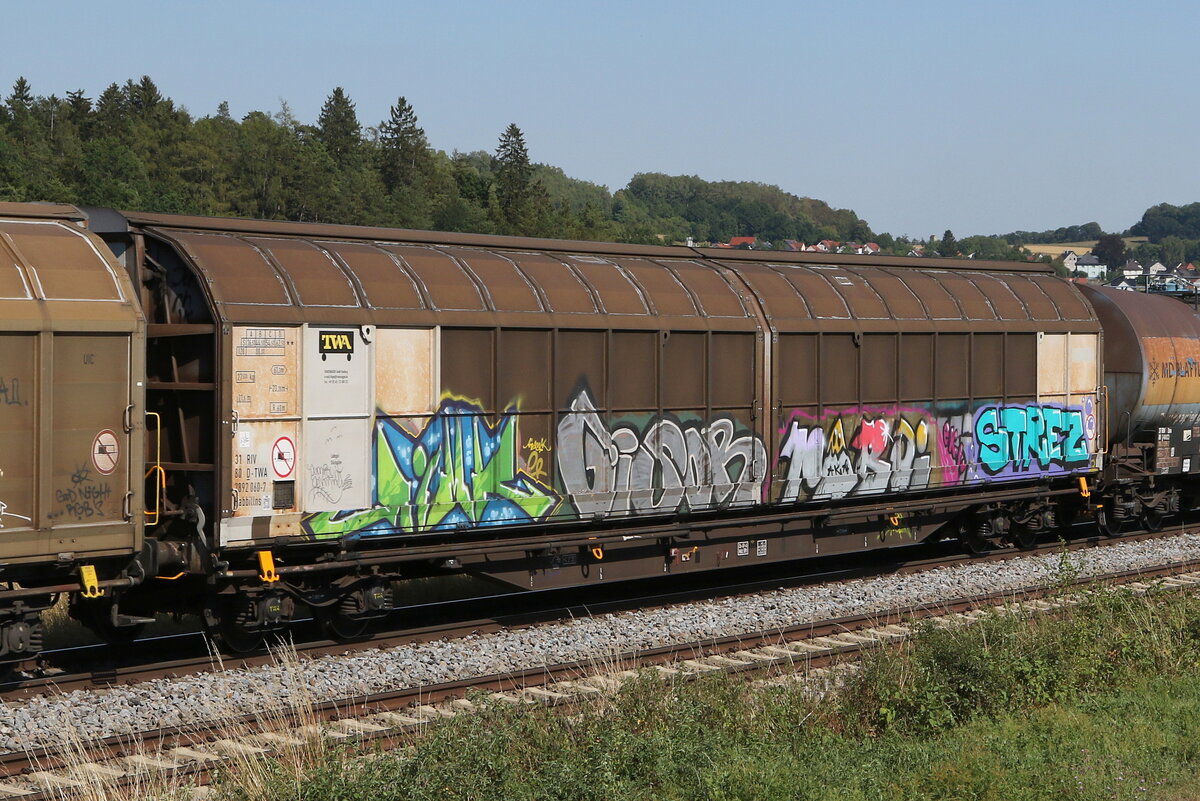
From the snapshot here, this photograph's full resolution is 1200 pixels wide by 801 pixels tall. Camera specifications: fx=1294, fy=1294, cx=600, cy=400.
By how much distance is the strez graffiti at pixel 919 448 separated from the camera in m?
16.7

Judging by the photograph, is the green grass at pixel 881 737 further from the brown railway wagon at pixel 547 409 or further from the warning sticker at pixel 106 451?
the warning sticker at pixel 106 451

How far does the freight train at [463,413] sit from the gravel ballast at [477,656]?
0.63 meters

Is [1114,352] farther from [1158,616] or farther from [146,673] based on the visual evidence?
[146,673]

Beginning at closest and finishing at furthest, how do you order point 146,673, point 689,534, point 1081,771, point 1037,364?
point 1081,771
point 146,673
point 689,534
point 1037,364

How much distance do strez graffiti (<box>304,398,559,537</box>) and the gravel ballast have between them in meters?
1.28

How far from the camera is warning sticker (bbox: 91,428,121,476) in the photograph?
1103cm

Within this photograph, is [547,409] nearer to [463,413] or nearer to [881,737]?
[463,413]

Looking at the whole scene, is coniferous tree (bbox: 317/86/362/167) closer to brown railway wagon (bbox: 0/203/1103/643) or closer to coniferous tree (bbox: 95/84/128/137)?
coniferous tree (bbox: 95/84/128/137)

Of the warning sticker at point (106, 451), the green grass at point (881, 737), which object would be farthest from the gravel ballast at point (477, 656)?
the green grass at point (881, 737)

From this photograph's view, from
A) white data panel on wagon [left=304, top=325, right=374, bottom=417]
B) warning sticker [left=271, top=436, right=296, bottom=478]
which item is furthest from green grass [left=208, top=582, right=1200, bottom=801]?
white data panel on wagon [left=304, top=325, right=374, bottom=417]

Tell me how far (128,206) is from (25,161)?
13287mm

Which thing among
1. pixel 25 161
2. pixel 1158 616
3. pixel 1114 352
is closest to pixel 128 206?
pixel 25 161

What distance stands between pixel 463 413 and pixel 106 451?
3671 mm

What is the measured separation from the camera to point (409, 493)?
42.7 ft
